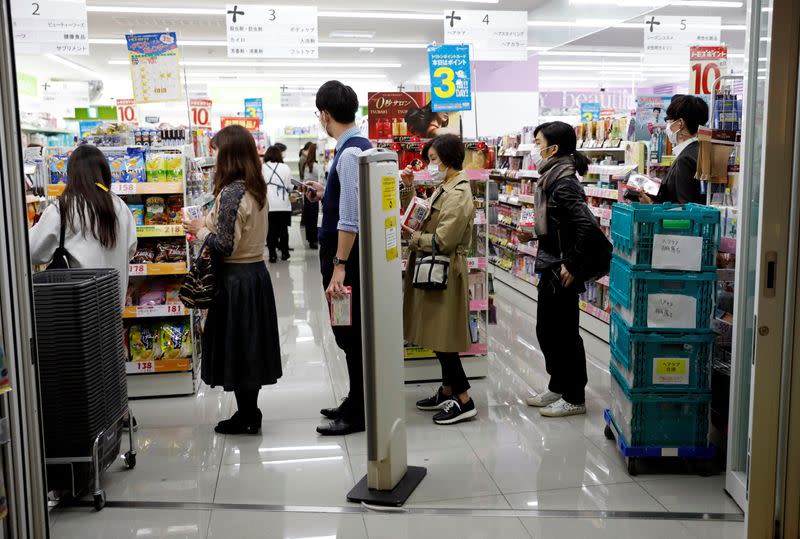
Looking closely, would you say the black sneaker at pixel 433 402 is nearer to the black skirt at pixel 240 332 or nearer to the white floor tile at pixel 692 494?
the black skirt at pixel 240 332

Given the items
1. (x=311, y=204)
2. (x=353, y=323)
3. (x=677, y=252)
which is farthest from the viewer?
(x=311, y=204)

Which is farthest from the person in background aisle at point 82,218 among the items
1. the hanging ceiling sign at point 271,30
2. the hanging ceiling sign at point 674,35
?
the hanging ceiling sign at point 674,35

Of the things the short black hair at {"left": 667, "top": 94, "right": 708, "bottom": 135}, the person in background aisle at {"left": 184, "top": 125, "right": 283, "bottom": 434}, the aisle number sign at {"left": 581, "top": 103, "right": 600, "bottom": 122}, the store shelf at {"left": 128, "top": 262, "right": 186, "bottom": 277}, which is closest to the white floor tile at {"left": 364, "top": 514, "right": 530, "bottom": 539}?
the person in background aisle at {"left": 184, "top": 125, "right": 283, "bottom": 434}

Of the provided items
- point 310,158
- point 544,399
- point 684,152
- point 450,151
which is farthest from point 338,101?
point 310,158

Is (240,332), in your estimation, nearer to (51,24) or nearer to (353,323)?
(353,323)

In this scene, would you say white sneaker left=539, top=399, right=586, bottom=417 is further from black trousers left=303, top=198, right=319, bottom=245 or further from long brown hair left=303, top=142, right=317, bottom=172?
long brown hair left=303, top=142, right=317, bottom=172

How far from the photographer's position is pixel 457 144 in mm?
4426

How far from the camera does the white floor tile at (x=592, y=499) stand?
335 cm

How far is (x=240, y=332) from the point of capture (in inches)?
163

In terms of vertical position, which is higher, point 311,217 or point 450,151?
point 450,151

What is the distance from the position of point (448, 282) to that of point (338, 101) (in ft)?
3.98

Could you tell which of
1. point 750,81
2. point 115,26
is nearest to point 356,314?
point 750,81

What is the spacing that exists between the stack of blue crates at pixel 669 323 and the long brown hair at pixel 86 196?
2.80 metres

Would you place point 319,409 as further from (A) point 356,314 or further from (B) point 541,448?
(B) point 541,448
